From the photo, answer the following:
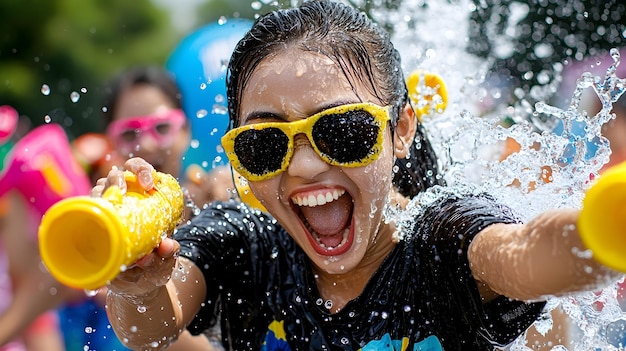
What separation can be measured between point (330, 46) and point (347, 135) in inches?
10.3

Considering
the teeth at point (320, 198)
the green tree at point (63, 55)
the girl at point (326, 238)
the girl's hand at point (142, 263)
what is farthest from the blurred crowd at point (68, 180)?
the green tree at point (63, 55)

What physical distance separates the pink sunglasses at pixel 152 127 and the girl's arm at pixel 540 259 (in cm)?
281

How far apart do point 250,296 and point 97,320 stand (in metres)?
1.84

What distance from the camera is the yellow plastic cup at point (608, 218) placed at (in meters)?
1.26

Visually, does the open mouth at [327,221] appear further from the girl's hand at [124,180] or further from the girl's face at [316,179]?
the girl's hand at [124,180]

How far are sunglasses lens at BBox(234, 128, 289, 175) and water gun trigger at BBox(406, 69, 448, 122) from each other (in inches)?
34.8

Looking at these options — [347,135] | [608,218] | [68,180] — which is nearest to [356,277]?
[347,135]

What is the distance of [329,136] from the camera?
78.5 inches

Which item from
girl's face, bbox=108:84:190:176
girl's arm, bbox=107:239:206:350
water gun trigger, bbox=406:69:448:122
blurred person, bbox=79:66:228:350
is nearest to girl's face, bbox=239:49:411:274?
girl's arm, bbox=107:239:206:350

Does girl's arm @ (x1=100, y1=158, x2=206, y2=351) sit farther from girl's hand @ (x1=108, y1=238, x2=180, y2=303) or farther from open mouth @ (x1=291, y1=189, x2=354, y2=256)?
open mouth @ (x1=291, y1=189, x2=354, y2=256)

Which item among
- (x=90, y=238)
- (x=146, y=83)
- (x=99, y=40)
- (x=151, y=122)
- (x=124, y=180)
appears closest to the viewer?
(x=90, y=238)

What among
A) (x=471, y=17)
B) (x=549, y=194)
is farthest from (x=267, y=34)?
(x=471, y=17)

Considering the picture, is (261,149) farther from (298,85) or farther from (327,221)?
(327,221)

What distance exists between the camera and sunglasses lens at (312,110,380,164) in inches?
78.3
